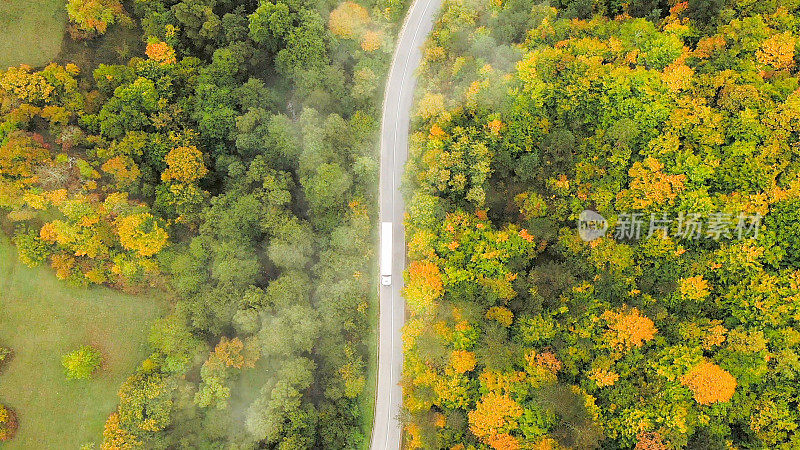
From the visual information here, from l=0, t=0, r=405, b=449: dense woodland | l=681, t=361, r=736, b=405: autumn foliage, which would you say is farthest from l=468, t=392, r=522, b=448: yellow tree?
l=681, t=361, r=736, b=405: autumn foliage

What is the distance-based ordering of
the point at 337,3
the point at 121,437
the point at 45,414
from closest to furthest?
the point at 121,437 < the point at 45,414 < the point at 337,3

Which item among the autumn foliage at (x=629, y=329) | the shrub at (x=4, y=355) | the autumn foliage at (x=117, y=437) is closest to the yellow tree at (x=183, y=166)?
the shrub at (x=4, y=355)

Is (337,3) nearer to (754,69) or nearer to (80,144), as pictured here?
(80,144)

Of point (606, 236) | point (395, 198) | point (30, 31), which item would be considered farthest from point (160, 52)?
point (606, 236)

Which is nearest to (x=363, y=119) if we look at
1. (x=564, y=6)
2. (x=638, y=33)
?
(x=564, y=6)

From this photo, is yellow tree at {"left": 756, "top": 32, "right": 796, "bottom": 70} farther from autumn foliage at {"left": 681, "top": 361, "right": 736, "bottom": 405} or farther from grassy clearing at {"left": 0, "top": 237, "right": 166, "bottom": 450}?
grassy clearing at {"left": 0, "top": 237, "right": 166, "bottom": 450}

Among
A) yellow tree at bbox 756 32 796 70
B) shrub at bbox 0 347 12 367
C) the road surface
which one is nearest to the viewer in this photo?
yellow tree at bbox 756 32 796 70

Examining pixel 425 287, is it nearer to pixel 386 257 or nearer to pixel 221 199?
pixel 386 257

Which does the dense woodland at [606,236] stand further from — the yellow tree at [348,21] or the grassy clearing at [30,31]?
the grassy clearing at [30,31]
